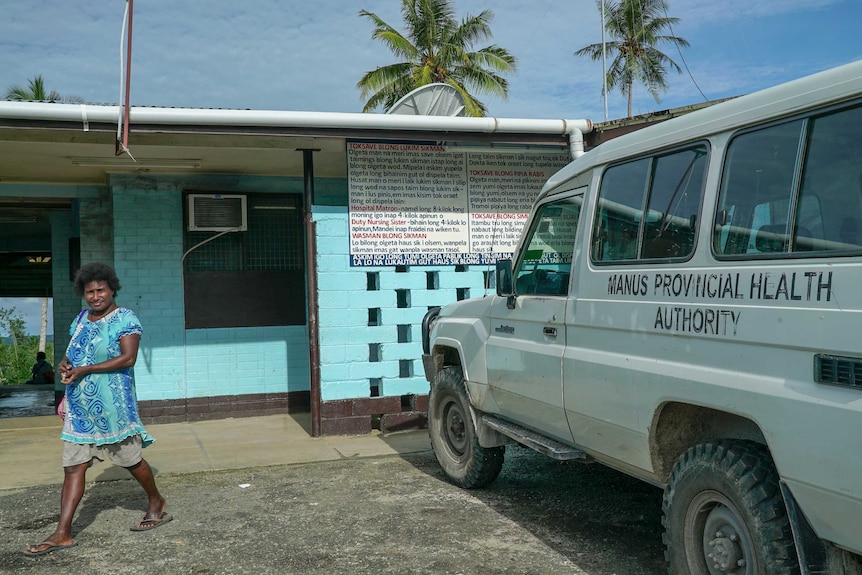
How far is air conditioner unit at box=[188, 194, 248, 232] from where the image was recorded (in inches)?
388

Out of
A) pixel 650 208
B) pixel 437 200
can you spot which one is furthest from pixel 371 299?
pixel 650 208

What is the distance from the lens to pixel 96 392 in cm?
512

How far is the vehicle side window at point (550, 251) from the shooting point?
4750 mm

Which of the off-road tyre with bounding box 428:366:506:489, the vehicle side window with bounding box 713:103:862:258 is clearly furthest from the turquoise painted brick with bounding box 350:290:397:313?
the vehicle side window with bounding box 713:103:862:258

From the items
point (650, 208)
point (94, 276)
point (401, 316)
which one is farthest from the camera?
point (401, 316)

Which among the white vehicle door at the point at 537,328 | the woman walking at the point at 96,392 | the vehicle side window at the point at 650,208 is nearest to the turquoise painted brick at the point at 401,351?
the white vehicle door at the point at 537,328

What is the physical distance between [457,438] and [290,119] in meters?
3.29

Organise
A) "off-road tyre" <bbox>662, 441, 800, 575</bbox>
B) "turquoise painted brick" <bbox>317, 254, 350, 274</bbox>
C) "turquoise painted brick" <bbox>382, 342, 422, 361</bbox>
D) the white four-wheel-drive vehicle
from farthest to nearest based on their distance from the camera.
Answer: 1. "turquoise painted brick" <bbox>382, 342, 422, 361</bbox>
2. "turquoise painted brick" <bbox>317, 254, 350, 274</bbox>
3. "off-road tyre" <bbox>662, 441, 800, 575</bbox>
4. the white four-wheel-drive vehicle

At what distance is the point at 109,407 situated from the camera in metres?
5.13

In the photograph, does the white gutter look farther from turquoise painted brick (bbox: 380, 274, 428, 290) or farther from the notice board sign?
turquoise painted brick (bbox: 380, 274, 428, 290)

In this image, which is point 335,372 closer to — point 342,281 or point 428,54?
point 342,281

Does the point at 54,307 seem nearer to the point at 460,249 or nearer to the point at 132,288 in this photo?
the point at 132,288

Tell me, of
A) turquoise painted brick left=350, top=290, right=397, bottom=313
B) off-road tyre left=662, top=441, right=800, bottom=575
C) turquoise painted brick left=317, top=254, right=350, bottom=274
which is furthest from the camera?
turquoise painted brick left=350, top=290, right=397, bottom=313

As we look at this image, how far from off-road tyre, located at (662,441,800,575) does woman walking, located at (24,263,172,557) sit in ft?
11.0
